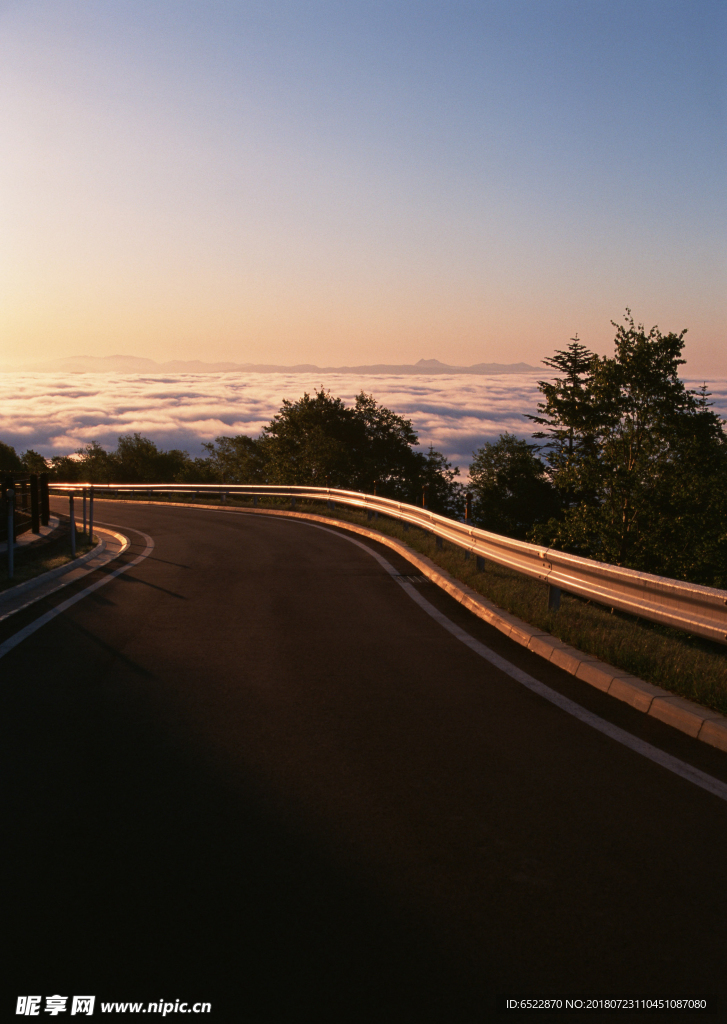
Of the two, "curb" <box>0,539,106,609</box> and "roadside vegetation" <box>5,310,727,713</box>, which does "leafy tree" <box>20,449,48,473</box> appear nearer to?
"roadside vegetation" <box>5,310,727,713</box>

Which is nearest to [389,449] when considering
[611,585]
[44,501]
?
[44,501]

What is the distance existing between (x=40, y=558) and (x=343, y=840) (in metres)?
13.5

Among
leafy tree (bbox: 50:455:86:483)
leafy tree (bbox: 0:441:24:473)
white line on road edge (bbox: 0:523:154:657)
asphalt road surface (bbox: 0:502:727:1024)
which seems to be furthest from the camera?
leafy tree (bbox: 0:441:24:473)

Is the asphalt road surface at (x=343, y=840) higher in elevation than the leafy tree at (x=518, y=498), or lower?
higher

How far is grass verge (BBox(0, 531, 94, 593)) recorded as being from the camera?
1227 centimetres

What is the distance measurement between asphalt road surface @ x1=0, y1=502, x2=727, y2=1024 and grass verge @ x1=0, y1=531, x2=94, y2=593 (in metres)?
5.46

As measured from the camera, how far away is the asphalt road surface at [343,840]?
273 cm

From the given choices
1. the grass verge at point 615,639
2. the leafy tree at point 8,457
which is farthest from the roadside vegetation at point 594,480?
the leafy tree at point 8,457

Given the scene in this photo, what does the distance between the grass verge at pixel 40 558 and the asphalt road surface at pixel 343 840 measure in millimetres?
5459

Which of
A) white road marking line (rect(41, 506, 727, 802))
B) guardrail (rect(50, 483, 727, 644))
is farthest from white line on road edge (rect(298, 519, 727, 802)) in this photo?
guardrail (rect(50, 483, 727, 644))

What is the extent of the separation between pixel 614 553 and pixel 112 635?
113 ft

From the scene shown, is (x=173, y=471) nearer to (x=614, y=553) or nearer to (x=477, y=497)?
(x=477, y=497)

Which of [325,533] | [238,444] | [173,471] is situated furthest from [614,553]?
[173,471]

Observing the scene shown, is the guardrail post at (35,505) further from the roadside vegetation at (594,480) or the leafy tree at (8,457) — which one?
the leafy tree at (8,457)
